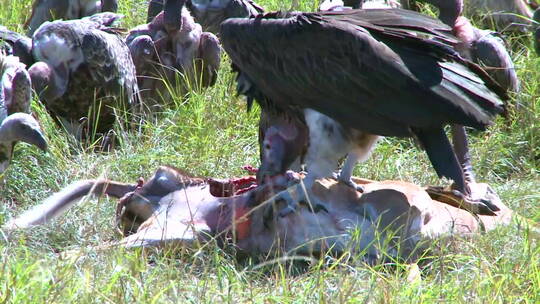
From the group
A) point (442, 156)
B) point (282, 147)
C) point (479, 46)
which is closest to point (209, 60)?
point (479, 46)

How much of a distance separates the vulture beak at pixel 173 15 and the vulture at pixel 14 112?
120 cm

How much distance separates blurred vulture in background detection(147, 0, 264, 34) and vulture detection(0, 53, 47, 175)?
200 cm

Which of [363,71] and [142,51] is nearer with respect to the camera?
[363,71]

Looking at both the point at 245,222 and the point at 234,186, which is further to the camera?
the point at 234,186

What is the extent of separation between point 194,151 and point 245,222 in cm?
157

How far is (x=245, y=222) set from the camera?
481cm

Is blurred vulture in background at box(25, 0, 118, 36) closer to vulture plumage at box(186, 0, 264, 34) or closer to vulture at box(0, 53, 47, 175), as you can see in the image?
vulture plumage at box(186, 0, 264, 34)

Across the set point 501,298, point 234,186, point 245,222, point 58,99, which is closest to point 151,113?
point 58,99

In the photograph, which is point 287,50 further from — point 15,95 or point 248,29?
point 15,95

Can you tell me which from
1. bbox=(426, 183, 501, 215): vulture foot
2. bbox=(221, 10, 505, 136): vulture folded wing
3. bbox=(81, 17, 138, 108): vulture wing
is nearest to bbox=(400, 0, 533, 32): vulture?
bbox=(81, 17, 138, 108): vulture wing

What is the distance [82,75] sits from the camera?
7.14 meters

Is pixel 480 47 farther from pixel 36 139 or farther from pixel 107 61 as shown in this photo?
pixel 36 139

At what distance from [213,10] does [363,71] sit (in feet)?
13.3

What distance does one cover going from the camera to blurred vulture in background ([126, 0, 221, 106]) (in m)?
7.57
